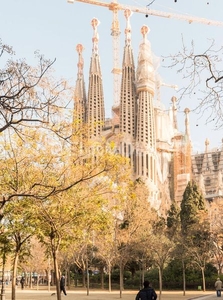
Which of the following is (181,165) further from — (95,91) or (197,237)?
(197,237)

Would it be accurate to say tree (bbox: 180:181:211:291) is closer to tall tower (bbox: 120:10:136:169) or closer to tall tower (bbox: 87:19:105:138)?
tall tower (bbox: 120:10:136:169)

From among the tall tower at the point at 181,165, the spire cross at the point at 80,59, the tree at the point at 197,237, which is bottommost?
the tree at the point at 197,237

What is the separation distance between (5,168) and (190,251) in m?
25.5

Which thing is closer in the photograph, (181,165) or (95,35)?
(181,165)

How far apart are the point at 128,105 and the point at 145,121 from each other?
451 centimetres

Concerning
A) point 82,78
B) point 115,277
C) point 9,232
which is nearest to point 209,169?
point 82,78

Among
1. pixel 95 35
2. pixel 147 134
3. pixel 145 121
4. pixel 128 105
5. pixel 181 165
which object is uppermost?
pixel 95 35

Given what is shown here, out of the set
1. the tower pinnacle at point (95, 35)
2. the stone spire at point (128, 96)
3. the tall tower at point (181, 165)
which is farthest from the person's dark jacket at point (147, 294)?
the tower pinnacle at point (95, 35)

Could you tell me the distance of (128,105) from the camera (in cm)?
9019

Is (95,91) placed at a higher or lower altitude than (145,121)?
higher

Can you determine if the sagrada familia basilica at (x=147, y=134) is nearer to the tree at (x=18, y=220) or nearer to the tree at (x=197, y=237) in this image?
the tree at (x=197, y=237)

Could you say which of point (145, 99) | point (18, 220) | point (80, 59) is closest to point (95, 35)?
point (80, 59)

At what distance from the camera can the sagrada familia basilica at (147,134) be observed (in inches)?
3442

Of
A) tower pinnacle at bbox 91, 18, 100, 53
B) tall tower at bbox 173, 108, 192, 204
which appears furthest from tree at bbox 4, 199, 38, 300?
tower pinnacle at bbox 91, 18, 100, 53
